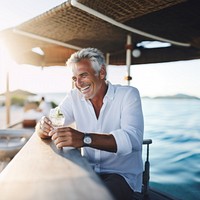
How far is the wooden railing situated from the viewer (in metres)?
0.71

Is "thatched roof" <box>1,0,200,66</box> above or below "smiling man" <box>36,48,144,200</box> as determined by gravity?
above

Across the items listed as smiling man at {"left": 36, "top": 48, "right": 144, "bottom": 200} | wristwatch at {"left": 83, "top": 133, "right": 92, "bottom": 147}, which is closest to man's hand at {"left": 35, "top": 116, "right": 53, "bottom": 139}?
smiling man at {"left": 36, "top": 48, "right": 144, "bottom": 200}

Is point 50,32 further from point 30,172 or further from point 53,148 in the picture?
point 30,172

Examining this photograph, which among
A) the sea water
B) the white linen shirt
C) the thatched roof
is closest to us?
the white linen shirt

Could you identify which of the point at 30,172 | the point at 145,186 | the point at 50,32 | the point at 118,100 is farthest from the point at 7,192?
the point at 50,32

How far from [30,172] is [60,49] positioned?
22.0 ft

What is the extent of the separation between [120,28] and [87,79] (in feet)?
9.89

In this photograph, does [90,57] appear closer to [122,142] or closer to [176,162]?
[122,142]

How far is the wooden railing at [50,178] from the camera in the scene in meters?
0.71

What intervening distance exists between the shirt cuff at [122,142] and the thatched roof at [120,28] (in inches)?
90.1

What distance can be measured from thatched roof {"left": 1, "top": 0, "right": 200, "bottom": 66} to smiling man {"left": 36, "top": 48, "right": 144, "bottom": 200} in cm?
175

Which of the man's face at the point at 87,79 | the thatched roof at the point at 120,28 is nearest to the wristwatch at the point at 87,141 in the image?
the man's face at the point at 87,79

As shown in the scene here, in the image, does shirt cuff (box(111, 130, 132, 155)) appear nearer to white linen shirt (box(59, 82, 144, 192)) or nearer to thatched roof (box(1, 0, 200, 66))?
white linen shirt (box(59, 82, 144, 192))

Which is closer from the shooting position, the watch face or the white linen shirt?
the watch face
